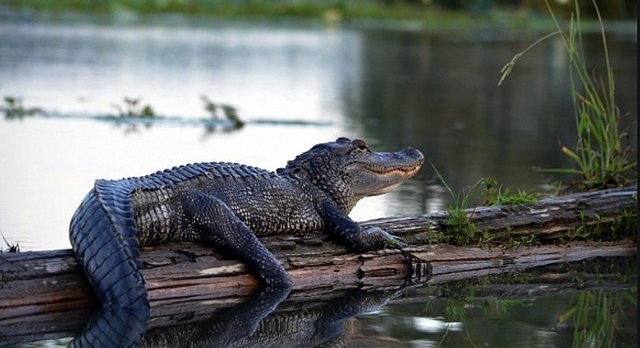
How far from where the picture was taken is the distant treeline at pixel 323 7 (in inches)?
1858

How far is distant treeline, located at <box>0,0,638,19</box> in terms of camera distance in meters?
47.2

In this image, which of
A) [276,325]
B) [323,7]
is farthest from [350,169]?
[323,7]

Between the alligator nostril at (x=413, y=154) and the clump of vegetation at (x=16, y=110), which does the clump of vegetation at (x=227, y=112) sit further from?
the alligator nostril at (x=413, y=154)

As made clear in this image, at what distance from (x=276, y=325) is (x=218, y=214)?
745mm

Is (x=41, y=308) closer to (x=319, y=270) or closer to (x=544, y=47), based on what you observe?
(x=319, y=270)

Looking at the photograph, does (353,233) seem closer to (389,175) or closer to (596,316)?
(389,175)

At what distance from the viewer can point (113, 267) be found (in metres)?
6.55

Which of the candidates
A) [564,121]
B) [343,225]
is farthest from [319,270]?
[564,121]

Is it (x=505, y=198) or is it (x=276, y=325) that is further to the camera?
(x=505, y=198)

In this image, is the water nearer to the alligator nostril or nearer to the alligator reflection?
the alligator reflection

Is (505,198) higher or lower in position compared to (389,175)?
lower

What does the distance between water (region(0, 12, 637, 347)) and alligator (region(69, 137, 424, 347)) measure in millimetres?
768

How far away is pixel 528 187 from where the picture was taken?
1123cm

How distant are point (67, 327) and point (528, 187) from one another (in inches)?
218
